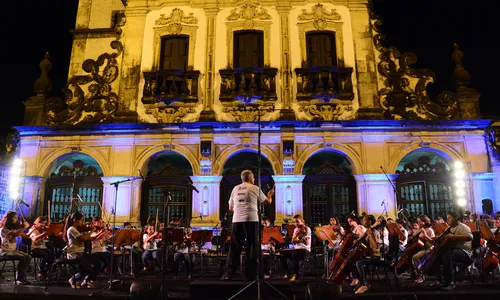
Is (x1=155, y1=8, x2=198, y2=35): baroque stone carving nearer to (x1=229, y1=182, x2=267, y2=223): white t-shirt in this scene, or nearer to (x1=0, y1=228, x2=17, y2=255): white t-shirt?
(x1=0, y1=228, x2=17, y2=255): white t-shirt

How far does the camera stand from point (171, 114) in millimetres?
16250

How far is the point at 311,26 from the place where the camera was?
1692cm

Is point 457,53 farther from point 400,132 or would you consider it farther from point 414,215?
point 414,215

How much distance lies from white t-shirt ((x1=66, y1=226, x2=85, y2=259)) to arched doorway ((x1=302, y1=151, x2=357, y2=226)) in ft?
29.3

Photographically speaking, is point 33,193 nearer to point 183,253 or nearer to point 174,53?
point 183,253

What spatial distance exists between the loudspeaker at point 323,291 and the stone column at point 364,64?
394 inches

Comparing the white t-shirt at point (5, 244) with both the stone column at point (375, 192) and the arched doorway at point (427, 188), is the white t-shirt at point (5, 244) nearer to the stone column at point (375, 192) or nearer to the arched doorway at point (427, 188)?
the stone column at point (375, 192)

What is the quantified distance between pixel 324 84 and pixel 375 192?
14.7 ft

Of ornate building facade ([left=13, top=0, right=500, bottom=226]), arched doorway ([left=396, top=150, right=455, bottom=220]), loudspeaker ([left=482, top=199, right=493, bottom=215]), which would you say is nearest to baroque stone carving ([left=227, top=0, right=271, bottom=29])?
ornate building facade ([left=13, top=0, right=500, bottom=226])

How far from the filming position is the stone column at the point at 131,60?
16500 millimetres

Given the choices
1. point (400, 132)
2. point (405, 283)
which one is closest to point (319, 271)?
point (405, 283)

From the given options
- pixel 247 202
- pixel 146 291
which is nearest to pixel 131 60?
pixel 247 202

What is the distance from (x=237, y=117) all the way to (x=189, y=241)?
232 inches

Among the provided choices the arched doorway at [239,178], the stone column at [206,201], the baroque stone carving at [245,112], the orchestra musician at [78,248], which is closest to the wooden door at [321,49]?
the baroque stone carving at [245,112]
